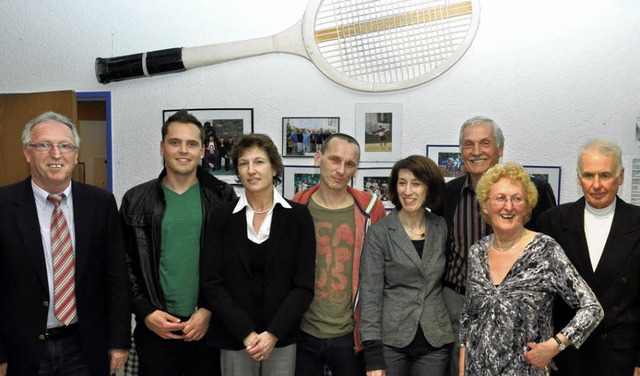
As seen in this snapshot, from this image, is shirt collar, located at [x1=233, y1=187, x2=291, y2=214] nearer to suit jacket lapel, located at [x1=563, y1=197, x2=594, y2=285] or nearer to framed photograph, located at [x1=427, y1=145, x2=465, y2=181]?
suit jacket lapel, located at [x1=563, y1=197, x2=594, y2=285]

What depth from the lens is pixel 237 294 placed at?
6.16 feet

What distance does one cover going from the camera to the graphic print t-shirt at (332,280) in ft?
6.53

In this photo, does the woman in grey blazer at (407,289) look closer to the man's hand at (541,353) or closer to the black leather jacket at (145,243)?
the man's hand at (541,353)

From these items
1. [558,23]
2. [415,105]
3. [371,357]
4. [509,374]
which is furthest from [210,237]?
[558,23]

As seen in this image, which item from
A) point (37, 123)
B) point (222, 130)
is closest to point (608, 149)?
point (37, 123)

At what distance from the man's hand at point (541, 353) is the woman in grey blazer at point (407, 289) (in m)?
0.34

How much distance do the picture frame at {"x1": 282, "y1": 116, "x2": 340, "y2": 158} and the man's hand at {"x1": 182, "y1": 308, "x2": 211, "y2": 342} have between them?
1395mm

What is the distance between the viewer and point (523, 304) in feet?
5.37

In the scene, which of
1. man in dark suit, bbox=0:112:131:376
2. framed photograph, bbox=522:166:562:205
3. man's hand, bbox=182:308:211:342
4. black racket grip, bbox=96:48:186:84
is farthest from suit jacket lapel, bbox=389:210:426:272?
black racket grip, bbox=96:48:186:84

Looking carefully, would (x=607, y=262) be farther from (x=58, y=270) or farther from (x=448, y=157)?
(x=58, y=270)

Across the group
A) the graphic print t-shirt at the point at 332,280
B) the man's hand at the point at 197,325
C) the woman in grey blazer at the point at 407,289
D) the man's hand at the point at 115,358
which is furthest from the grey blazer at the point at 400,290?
the man's hand at the point at 115,358

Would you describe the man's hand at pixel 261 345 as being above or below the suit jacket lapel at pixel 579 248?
below

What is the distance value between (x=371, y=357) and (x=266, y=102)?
1.86 m

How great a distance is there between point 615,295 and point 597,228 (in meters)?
0.25
